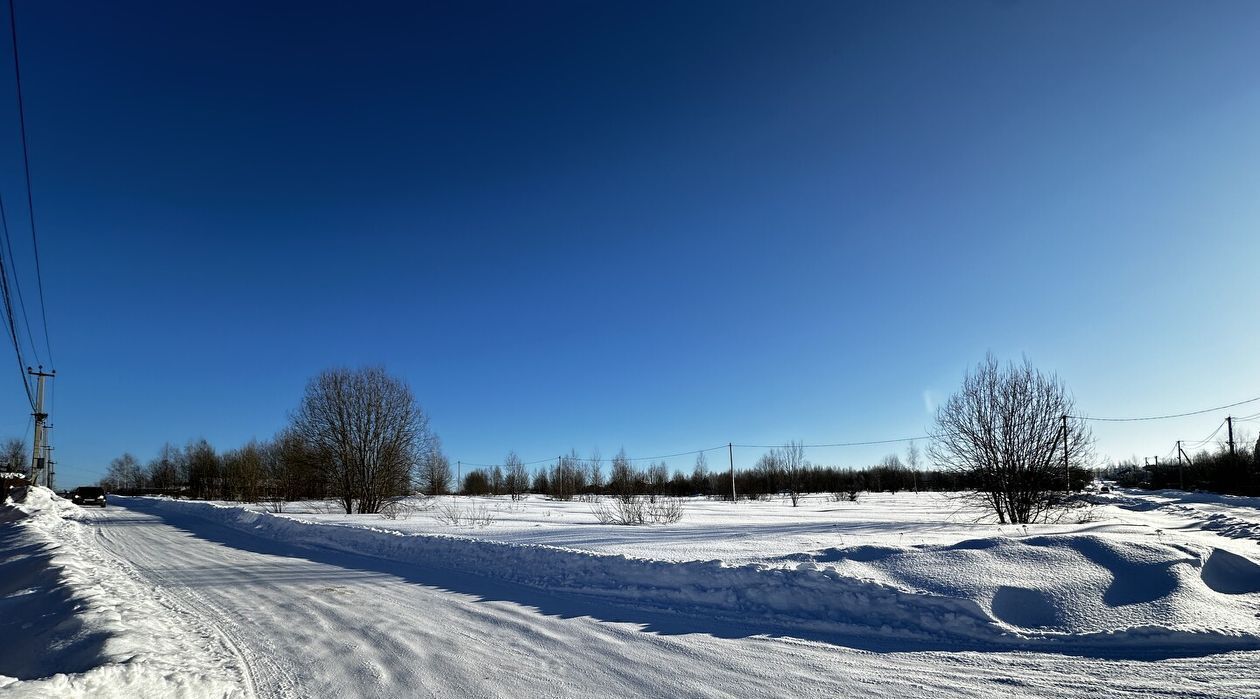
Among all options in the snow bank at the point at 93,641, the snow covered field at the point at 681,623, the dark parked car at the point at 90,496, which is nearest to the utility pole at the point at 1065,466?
the snow covered field at the point at 681,623

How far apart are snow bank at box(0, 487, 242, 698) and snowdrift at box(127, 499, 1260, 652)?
465 centimetres

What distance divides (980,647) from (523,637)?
15.0 feet

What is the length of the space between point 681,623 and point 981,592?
342 centimetres

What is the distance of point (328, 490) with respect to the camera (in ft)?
102

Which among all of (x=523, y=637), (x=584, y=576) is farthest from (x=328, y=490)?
(x=523, y=637)

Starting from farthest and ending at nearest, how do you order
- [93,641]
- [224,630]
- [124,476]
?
[124,476]
[224,630]
[93,641]

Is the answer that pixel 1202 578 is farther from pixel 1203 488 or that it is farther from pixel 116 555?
pixel 1203 488

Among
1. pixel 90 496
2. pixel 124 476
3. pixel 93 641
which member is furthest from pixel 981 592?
pixel 124 476

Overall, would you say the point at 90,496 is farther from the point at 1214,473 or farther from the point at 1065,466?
the point at 1214,473

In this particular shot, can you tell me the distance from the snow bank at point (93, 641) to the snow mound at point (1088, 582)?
701cm

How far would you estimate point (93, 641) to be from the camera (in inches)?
216

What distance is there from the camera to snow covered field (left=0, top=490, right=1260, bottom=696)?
5.05 m

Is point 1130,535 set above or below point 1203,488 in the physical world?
above

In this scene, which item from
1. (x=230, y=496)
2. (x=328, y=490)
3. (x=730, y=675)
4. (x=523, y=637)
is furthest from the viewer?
(x=230, y=496)
